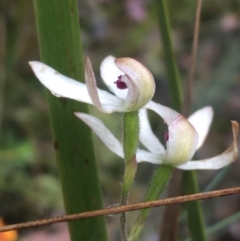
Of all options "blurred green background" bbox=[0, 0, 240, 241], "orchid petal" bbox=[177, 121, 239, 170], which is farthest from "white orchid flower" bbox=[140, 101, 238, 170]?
"blurred green background" bbox=[0, 0, 240, 241]

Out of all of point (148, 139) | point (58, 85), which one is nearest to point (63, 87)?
point (58, 85)

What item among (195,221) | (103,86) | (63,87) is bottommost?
(195,221)

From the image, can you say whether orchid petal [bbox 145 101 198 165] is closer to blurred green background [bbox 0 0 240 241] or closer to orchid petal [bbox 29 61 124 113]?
orchid petal [bbox 29 61 124 113]

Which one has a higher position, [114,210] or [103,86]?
[103,86]

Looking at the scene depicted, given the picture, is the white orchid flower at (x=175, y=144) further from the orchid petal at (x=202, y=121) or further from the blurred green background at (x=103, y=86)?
the blurred green background at (x=103, y=86)

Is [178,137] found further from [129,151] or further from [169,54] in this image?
[169,54]

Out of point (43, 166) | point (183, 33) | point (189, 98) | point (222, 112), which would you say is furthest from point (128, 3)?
point (189, 98)
